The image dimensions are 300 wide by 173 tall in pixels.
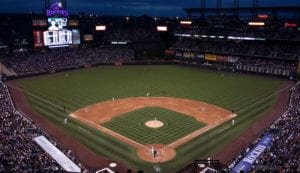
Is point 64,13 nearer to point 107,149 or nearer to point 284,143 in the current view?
point 107,149

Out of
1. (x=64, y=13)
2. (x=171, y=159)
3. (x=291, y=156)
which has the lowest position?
(x=171, y=159)

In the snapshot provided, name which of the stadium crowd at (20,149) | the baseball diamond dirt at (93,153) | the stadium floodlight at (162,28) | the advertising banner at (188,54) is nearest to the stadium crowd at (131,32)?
the stadium floodlight at (162,28)

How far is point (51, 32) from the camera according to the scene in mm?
67375

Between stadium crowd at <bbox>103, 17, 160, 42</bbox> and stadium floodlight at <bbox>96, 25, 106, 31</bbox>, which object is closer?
stadium floodlight at <bbox>96, 25, 106, 31</bbox>

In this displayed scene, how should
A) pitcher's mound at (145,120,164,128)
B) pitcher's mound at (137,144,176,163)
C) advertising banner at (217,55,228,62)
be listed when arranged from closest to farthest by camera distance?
pitcher's mound at (137,144,176,163), pitcher's mound at (145,120,164,128), advertising banner at (217,55,228,62)

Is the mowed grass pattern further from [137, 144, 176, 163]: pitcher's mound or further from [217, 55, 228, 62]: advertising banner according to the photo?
[217, 55, 228, 62]: advertising banner

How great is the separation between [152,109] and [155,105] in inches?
70.6

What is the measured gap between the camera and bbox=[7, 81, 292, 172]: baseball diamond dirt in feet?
→ 83.3

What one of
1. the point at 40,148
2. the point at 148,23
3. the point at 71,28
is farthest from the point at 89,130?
the point at 148,23

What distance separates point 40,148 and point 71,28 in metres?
52.7

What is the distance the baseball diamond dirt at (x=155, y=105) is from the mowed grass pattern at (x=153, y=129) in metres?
0.76

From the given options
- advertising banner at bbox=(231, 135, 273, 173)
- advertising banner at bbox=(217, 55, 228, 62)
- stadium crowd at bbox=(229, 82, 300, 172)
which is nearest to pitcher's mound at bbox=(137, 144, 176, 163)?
stadium crowd at bbox=(229, 82, 300, 172)

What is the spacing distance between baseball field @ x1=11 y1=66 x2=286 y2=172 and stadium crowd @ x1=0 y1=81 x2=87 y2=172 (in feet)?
14.3

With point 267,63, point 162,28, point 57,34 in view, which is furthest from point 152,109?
point 162,28
